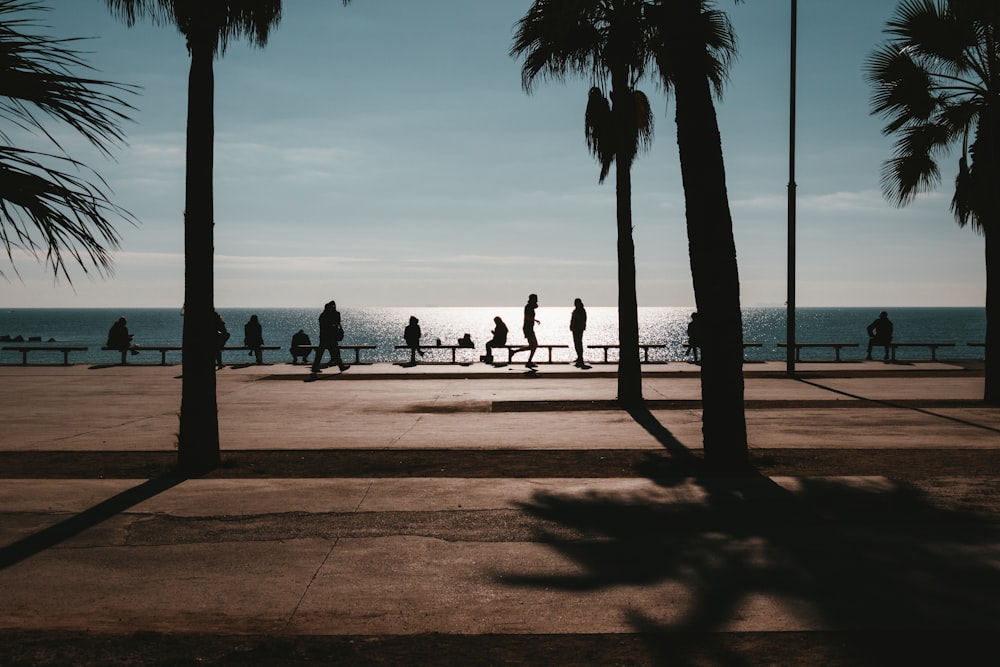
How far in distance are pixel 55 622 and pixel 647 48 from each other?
13897 mm

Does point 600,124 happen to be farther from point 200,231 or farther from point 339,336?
point 339,336

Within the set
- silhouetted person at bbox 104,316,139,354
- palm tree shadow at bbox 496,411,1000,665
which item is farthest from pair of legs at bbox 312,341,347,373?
palm tree shadow at bbox 496,411,1000,665

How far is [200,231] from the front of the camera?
30.3ft

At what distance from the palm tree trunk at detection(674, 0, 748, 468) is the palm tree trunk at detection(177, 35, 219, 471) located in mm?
5164

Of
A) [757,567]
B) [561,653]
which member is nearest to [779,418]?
[757,567]

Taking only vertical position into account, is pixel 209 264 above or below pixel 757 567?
above

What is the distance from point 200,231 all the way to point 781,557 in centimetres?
675

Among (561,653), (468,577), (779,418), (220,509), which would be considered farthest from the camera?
(779,418)

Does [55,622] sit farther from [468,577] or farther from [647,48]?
[647,48]

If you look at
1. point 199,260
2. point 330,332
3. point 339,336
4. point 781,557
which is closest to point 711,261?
point 781,557

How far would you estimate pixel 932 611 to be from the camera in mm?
4656

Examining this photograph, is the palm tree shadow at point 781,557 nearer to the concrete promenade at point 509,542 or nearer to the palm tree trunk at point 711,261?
the concrete promenade at point 509,542

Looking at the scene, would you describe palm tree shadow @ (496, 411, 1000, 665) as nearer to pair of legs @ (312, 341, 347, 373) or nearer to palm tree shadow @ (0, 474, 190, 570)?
palm tree shadow @ (0, 474, 190, 570)

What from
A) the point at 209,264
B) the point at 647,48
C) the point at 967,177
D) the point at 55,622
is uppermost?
the point at 647,48
